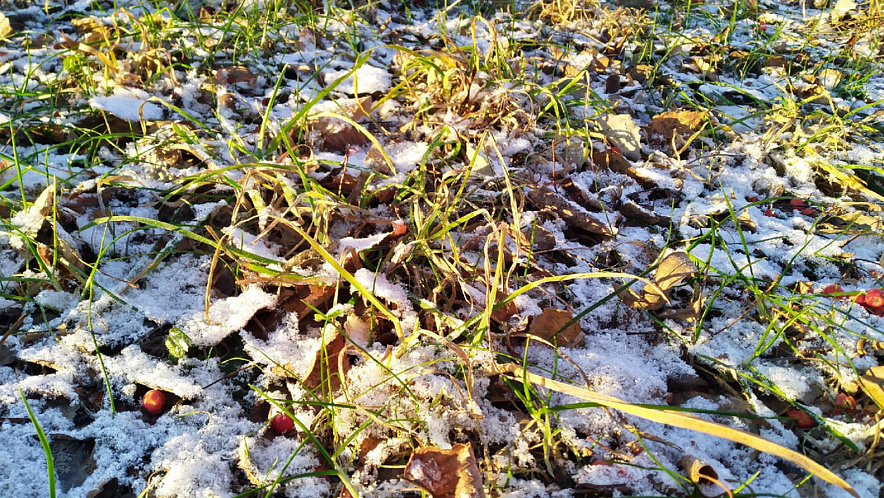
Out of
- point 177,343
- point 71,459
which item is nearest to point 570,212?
point 177,343

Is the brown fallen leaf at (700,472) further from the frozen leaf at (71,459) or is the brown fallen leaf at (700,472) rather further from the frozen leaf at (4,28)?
the frozen leaf at (4,28)

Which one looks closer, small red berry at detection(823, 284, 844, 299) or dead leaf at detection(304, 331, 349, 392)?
dead leaf at detection(304, 331, 349, 392)

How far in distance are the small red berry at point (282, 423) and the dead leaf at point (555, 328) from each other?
59 centimetres

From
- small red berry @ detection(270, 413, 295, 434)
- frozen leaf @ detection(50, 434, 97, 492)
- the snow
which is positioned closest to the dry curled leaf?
small red berry @ detection(270, 413, 295, 434)

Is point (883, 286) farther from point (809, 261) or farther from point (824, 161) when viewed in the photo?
point (824, 161)

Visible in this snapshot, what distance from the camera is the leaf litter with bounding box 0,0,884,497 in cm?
112

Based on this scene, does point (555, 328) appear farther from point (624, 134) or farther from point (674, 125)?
point (674, 125)

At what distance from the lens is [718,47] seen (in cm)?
290

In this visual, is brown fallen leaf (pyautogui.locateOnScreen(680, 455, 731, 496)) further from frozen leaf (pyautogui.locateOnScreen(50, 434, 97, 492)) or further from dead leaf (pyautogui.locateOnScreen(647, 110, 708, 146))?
dead leaf (pyautogui.locateOnScreen(647, 110, 708, 146))

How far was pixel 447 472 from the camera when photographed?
1.04m

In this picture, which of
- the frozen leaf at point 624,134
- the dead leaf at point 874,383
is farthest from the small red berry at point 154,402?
the frozen leaf at point 624,134

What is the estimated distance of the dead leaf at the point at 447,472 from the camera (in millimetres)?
1022

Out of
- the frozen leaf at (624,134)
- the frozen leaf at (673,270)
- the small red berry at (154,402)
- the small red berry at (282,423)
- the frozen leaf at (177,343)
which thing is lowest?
the small red berry at (154,402)

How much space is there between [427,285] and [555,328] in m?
0.34
